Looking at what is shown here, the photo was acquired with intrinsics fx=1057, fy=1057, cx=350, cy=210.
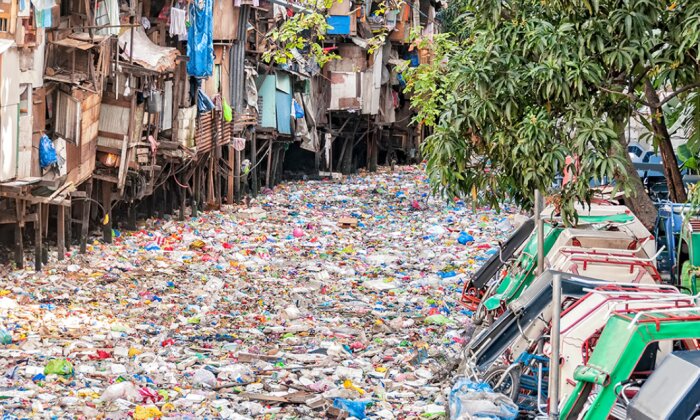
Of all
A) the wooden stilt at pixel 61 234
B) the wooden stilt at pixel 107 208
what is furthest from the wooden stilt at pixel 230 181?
the wooden stilt at pixel 61 234

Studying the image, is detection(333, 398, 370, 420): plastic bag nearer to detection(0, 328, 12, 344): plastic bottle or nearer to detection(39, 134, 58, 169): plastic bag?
detection(0, 328, 12, 344): plastic bottle

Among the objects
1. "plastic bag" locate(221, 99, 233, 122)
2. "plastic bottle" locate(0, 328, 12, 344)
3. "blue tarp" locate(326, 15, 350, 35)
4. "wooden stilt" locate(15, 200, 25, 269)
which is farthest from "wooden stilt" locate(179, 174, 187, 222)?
"blue tarp" locate(326, 15, 350, 35)

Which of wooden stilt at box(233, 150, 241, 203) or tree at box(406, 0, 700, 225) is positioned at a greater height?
tree at box(406, 0, 700, 225)

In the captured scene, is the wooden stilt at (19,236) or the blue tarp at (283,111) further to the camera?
the blue tarp at (283,111)

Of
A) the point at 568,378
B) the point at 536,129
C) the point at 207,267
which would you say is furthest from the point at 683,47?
the point at 207,267

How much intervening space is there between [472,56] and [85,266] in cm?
857

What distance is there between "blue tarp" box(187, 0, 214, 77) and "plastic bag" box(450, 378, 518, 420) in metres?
14.3

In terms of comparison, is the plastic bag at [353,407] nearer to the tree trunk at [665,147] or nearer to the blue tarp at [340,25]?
the tree trunk at [665,147]

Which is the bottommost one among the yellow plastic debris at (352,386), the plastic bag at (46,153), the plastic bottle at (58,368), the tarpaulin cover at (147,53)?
the yellow plastic debris at (352,386)

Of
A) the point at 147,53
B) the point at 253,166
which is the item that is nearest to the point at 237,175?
the point at 253,166

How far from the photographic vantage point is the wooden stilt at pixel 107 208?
57.5ft

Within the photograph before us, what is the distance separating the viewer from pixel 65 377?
30.9 ft

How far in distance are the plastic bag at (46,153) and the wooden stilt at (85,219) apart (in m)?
1.98

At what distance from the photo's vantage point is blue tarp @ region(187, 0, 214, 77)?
20609 millimetres
